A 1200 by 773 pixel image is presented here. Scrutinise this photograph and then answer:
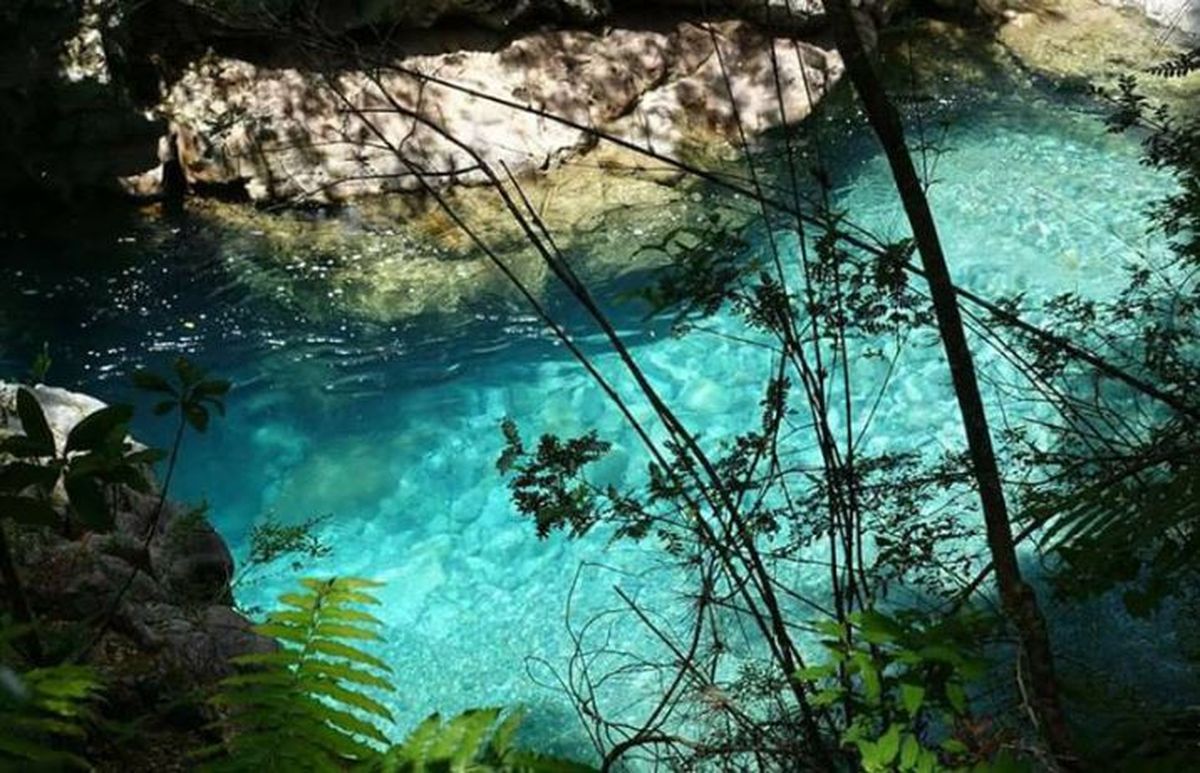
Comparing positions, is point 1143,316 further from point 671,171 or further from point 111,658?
point 111,658

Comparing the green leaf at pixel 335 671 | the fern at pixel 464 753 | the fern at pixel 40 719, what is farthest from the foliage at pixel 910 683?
the fern at pixel 40 719

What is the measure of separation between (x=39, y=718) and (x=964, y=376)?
1283mm

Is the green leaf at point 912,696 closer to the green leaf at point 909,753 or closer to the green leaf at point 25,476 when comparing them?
the green leaf at point 909,753

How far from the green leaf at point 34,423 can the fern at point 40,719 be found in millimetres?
334

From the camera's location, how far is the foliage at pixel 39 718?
1.19m

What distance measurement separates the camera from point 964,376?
1684 millimetres

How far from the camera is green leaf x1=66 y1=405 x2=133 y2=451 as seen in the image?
1576 mm

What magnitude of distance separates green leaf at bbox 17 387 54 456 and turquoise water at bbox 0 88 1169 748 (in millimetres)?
2569

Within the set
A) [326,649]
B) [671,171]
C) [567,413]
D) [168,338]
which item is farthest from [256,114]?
[326,649]

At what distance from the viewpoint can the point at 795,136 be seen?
591cm

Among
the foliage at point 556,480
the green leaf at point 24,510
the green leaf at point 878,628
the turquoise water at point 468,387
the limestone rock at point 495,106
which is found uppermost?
the limestone rock at point 495,106

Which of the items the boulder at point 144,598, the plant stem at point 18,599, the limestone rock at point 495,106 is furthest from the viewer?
the limestone rock at point 495,106

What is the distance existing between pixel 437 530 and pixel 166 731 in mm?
2456

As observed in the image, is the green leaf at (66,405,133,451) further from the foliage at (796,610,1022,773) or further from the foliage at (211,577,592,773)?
the foliage at (796,610,1022,773)
